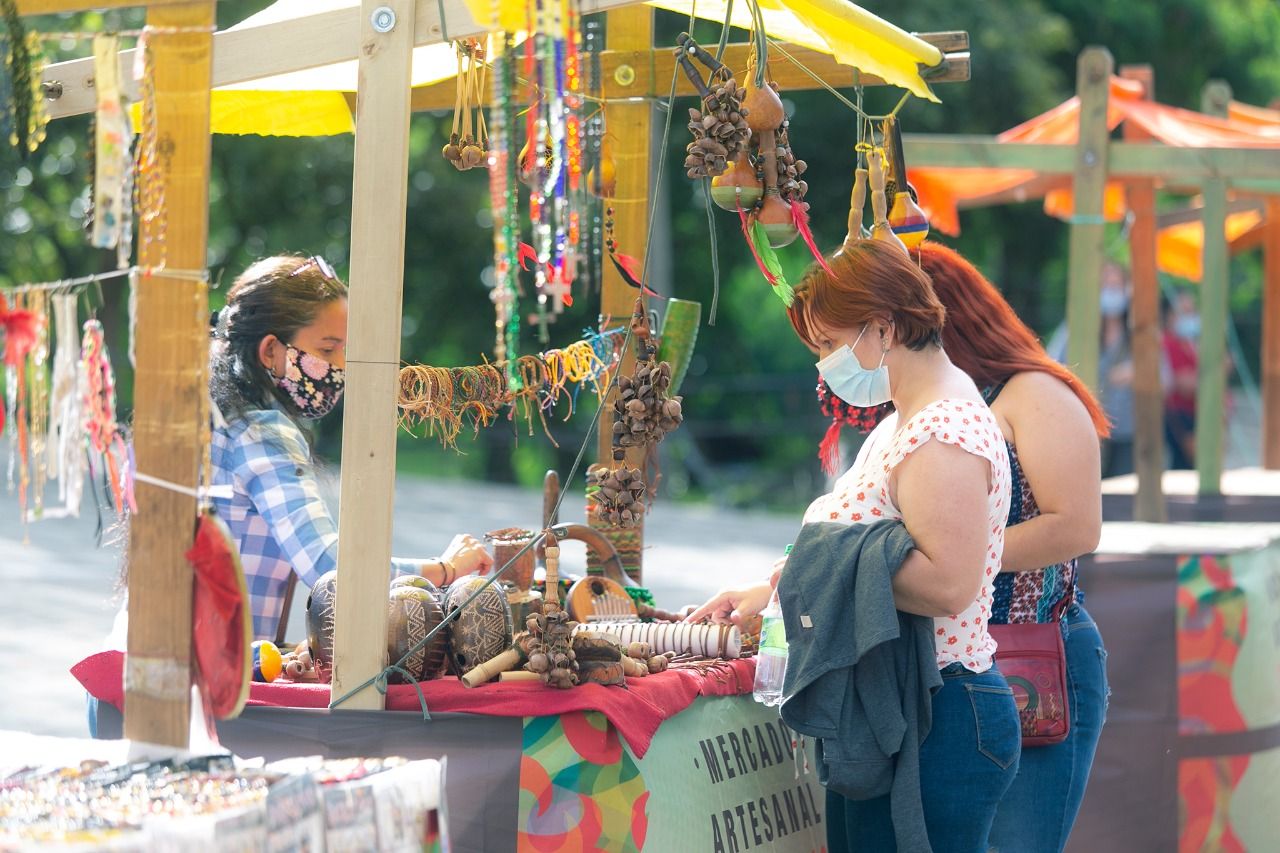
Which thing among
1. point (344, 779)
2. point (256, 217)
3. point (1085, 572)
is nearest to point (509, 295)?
point (344, 779)

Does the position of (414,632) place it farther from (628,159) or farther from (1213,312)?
(1213,312)

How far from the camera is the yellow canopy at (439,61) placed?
3.02m

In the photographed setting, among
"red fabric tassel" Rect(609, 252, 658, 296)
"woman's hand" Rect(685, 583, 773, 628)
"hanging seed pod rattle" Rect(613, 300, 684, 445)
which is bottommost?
"woman's hand" Rect(685, 583, 773, 628)

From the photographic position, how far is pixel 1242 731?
456 centimetres

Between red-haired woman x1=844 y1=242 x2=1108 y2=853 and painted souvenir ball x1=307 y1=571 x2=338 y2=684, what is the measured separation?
1070mm

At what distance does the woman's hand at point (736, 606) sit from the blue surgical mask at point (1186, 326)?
8.07 meters

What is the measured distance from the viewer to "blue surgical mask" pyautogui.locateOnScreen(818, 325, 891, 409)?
279 centimetres

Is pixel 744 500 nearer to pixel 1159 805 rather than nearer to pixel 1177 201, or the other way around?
pixel 1177 201

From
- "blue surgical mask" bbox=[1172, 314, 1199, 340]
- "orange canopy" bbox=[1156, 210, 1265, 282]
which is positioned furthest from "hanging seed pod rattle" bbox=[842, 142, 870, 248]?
"blue surgical mask" bbox=[1172, 314, 1199, 340]

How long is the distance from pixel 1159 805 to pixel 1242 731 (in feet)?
1.12

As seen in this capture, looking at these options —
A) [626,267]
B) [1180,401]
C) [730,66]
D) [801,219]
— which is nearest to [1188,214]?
[1180,401]

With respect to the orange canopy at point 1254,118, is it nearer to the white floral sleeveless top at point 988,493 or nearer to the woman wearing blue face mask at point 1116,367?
the woman wearing blue face mask at point 1116,367

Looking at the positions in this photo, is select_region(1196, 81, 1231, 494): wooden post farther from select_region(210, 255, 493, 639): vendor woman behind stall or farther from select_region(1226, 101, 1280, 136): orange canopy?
select_region(210, 255, 493, 639): vendor woman behind stall

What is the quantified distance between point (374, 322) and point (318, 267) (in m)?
0.69
